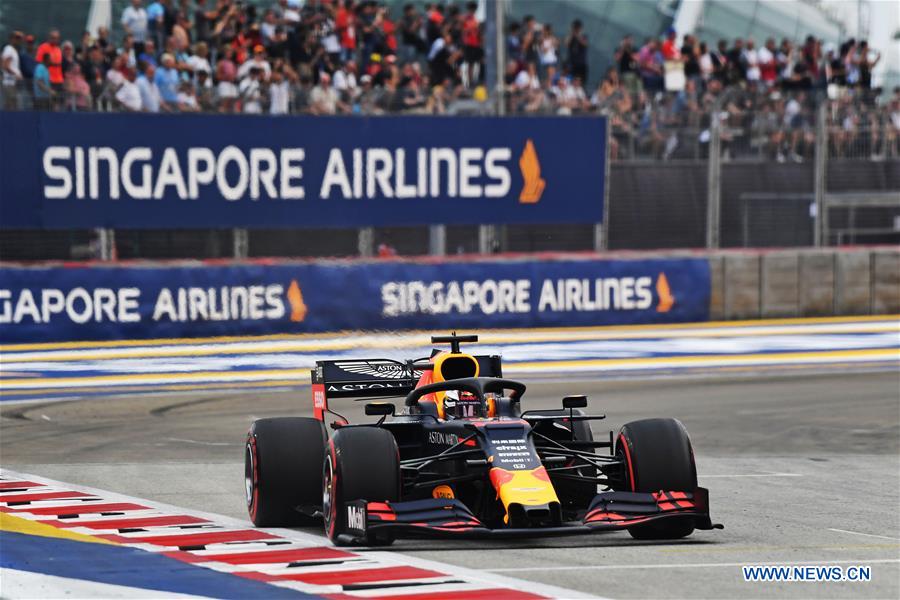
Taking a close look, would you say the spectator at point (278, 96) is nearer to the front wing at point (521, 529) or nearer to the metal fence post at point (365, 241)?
the metal fence post at point (365, 241)

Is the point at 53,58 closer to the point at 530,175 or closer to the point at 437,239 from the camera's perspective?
the point at 437,239

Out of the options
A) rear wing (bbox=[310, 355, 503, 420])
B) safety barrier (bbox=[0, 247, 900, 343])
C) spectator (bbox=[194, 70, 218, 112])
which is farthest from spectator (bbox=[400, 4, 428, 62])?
rear wing (bbox=[310, 355, 503, 420])

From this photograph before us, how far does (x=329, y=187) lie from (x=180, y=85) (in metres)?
2.53

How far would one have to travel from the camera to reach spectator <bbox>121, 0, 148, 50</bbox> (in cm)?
2261

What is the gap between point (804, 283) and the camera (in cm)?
2434

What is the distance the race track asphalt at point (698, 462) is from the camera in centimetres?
776

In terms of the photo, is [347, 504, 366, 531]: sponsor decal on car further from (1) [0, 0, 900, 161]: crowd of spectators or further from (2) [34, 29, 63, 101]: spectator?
(2) [34, 29, 63, 101]: spectator

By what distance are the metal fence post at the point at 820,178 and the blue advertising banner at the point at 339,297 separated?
2.22 meters

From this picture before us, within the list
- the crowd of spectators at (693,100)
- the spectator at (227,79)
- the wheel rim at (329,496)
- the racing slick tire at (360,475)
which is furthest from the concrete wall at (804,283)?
the racing slick tire at (360,475)

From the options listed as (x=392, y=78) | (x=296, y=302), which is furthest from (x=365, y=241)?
(x=392, y=78)

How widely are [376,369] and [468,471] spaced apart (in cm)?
215

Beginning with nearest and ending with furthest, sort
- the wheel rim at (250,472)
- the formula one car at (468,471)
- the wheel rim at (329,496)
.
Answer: the formula one car at (468,471) < the wheel rim at (329,496) < the wheel rim at (250,472)

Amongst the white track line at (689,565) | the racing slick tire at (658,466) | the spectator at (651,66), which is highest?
the spectator at (651,66)

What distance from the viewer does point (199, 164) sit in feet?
71.4
